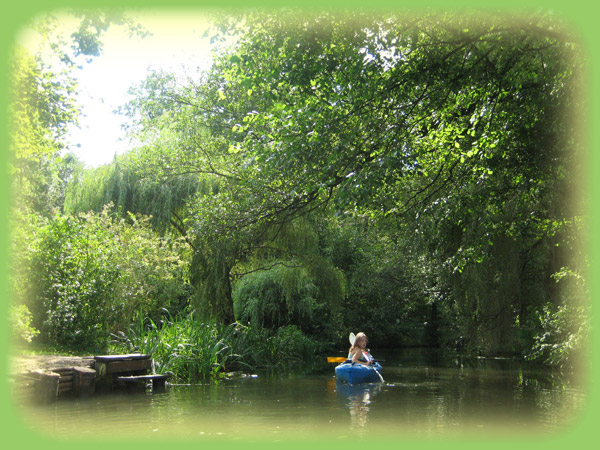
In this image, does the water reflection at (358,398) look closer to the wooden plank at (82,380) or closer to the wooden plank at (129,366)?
the wooden plank at (129,366)

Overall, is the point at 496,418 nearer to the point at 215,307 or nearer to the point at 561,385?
the point at 561,385

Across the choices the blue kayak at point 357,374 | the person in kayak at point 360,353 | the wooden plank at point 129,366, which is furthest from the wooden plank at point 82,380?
the person in kayak at point 360,353

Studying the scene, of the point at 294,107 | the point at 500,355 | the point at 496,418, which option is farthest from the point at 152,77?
the point at 496,418

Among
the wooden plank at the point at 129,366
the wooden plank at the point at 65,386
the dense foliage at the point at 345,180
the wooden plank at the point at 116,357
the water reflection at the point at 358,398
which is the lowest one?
the water reflection at the point at 358,398

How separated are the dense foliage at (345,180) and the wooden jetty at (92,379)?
1.85 metres

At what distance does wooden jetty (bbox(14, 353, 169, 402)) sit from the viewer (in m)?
8.94

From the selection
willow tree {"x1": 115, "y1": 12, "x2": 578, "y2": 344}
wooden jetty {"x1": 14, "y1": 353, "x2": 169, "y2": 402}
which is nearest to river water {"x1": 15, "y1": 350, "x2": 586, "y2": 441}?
wooden jetty {"x1": 14, "y1": 353, "x2": 169, "y2": 402}

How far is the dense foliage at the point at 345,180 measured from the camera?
8.55 m

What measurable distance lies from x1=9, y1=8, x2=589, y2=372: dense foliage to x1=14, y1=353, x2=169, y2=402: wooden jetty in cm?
185

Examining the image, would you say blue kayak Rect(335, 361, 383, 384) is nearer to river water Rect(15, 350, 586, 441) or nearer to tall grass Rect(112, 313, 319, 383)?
river water Rect(15, 350, 586, 441)

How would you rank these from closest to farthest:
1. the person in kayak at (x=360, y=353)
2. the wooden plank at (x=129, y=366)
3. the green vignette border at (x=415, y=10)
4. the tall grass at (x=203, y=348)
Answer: the green vignette border at (x=415, y=10) < the wooden plank at (x=129, y=366) < the tall grass at (x=203, y=348) < the person in kayak at (x=360, y=353)

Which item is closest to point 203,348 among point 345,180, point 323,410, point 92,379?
point 92,379

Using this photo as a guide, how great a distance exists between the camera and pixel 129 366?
11.6 metres

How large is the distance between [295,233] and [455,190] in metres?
6.79
